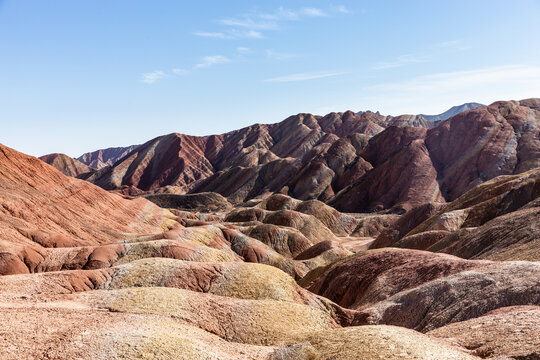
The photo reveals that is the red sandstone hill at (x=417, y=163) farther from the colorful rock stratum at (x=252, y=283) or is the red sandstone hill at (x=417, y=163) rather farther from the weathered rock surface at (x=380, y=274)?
the weathered rock surface at (x=380, y=274)

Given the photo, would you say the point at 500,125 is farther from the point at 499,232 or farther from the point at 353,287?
the point at 353,287

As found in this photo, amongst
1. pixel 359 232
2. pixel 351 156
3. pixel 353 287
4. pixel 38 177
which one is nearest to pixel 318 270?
pixel 353 287

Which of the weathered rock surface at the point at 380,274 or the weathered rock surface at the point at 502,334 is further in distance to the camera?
the weathered rock surface at the point at 380,274

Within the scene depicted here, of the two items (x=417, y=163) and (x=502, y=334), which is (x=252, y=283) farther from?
(x=417, y=163)

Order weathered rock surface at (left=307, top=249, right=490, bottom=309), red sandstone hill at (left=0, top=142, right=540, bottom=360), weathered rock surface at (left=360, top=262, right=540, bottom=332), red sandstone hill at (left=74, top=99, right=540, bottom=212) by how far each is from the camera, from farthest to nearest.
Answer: red sandstone hill at (left=74, top=99, right=540, bottom=212) < weathered rock surface at (left=307, top=249, right=490, bottom=309) < weathered rock surface at (left=360, top=262, right=540, bottom=332) < red sandstone hill at (left=0, top=142, right=540, bottom=360)

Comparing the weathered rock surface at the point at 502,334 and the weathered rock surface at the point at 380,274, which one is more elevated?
the weathered rock surface at the point at 502,334

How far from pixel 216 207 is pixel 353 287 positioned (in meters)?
116

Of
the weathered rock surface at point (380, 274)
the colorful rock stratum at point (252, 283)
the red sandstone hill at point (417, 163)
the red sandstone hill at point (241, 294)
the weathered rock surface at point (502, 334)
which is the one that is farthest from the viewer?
the red sandstone hill at point (417, 163)

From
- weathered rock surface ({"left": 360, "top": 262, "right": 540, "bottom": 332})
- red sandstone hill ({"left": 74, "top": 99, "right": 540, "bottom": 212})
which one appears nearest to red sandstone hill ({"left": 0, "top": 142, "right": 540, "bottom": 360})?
weathered rock surface ({"left": 360, "top": 262, "right": 540, "bottom": 332})

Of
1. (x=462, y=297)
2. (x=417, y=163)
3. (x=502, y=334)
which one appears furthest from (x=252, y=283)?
(x=417, y=163)

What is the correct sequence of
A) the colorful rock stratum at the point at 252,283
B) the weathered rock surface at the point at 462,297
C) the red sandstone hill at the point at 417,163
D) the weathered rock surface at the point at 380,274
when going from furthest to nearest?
the red sandstone hill at the point at 417,163
the weathered rock surface at the point at 380,274
the weathered rock surface at the point at 462,297
the colorful rock stratum at the point at 252,283

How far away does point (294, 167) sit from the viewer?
18375 centimetres

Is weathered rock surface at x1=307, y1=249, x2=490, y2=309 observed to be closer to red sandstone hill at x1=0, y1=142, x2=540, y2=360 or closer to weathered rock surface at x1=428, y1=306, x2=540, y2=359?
red sandstone hill at x1=0, y1=142, x2=540, y2=360

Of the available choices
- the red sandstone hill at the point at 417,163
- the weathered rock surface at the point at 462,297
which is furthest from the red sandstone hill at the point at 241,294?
the red sandstone hill at the point at 417,163
